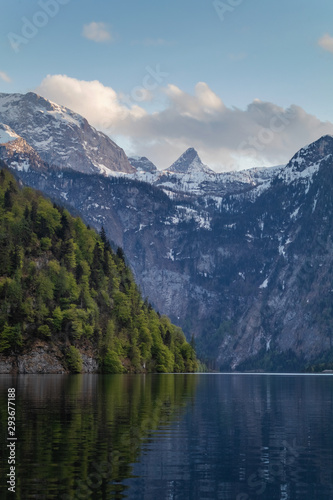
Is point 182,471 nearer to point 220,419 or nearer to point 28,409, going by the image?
point 220,419

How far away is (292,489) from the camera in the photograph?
33969 millimetres

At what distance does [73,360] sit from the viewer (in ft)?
625

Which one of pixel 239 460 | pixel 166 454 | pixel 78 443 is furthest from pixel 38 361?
pixel 239 460

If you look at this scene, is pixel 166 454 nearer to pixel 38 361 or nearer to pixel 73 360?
pixel 38 361

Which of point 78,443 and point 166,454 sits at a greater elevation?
point 78,443

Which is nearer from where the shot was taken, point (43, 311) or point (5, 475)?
point (5, 475)

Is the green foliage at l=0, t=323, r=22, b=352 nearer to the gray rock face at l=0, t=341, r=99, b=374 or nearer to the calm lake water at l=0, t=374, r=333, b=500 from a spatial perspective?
the gray rock face at l=0, t=341, r=99, b=374

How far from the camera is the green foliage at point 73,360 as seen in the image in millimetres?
190250

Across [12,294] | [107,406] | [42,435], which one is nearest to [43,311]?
[12,294]

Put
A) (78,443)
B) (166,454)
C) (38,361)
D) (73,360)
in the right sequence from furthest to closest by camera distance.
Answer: (73,360) < (38,361) < (78,443) < (166,454)

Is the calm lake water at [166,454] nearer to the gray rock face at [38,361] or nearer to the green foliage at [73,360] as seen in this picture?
the gray rock face at [38,361]

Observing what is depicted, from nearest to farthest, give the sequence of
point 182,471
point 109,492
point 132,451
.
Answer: point 109,492
point 182,471
point 132,451

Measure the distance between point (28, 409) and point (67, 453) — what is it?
2499cm

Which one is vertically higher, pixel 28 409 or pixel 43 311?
pixel 43 311
